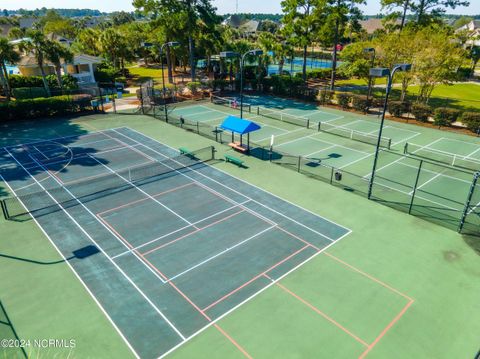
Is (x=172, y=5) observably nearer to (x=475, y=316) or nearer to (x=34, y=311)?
(x=34, y=311)

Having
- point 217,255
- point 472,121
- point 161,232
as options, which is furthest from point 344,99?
point 217,255

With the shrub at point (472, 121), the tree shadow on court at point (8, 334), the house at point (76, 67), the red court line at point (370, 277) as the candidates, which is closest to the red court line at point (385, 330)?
the red court line at point (370, 277)

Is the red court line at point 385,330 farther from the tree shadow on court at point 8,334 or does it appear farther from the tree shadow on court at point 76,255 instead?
the tree shadow on court at point 76,255

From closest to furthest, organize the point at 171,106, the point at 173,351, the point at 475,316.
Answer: the point at 173,351 < the point at 475,316 < the point at 171,106

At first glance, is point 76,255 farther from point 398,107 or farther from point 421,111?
point 421,111

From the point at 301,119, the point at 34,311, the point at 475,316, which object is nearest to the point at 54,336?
the point at 34,311
